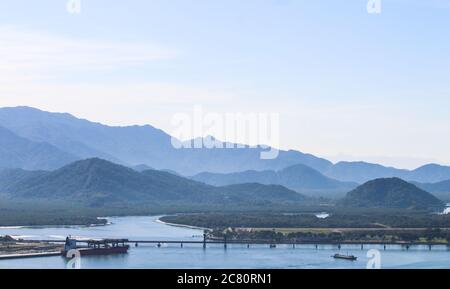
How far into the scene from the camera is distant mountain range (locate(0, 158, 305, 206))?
51906mm

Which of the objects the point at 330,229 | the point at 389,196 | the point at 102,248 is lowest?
the point at 330,229

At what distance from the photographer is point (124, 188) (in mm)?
53656

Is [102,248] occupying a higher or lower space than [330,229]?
higher

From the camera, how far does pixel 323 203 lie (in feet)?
156

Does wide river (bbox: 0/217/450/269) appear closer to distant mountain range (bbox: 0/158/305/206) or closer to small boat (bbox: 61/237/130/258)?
small boat (bbox: 61/237/130/258)

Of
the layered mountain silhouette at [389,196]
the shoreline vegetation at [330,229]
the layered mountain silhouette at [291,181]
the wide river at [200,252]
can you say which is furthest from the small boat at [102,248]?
the layered mountain silhouette at [291,181]

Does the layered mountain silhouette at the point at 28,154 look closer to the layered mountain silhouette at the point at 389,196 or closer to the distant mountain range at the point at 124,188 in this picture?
the distant mountain range at the point at 124,188

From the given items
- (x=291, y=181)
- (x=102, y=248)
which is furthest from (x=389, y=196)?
(x=102, y=248)

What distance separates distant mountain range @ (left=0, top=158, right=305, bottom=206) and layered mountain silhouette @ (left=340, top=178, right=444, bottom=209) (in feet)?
26.3

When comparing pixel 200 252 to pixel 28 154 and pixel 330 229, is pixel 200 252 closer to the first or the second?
pixel 330 229

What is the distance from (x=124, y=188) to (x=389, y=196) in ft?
64.7

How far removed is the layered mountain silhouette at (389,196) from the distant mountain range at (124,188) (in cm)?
802

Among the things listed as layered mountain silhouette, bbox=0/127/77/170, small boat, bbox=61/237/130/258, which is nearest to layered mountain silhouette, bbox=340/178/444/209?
layered mountain silhouette, bbox=0/127/77/170

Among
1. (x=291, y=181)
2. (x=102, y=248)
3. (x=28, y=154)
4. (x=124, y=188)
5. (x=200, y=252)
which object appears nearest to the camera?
(x=102, y=248)
